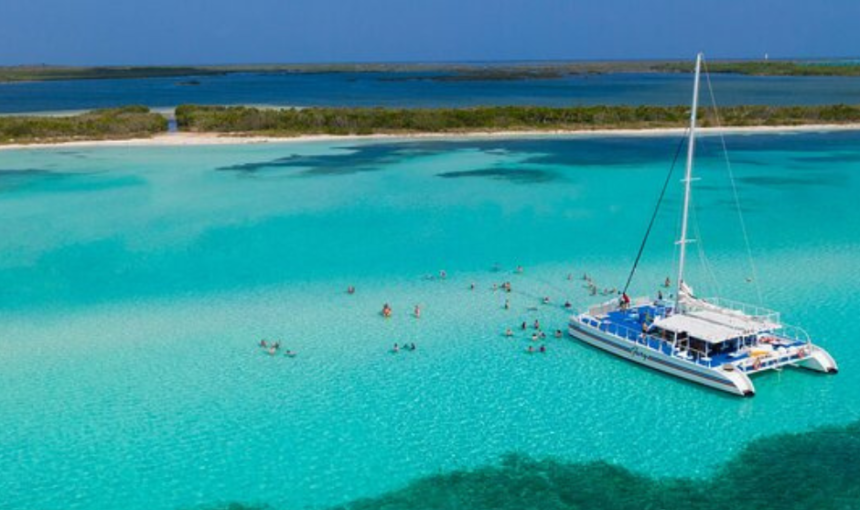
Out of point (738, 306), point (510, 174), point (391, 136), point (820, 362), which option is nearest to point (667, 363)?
point (820, 362)

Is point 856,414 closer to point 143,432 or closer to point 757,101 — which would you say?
point 143,432

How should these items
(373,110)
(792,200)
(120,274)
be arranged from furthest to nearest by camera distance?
(373,110) < (792,200) < (120,274)

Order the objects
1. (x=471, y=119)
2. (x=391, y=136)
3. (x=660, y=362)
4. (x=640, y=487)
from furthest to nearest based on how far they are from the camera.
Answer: (x=471, y=119) → (x=391, y=136) → (x=660, y=362) → (x=640, y=487)

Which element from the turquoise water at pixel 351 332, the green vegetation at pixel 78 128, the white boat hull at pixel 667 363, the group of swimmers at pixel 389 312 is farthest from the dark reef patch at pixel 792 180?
the green vegetation at pixel 78 128

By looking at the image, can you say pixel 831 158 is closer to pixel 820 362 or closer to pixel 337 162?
pixel 337 162

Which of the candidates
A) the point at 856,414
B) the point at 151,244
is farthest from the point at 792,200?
the point at 151,244
